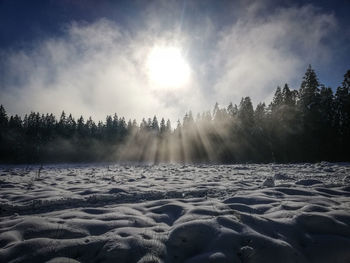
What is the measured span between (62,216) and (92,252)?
181 centimetres

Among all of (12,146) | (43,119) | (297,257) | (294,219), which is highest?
(43,119)

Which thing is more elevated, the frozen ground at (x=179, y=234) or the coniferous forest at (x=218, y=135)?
the coniferous forest at (x=218, y=135)

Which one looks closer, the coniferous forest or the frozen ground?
the frozen ground

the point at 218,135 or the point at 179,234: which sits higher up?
the point at 218,135

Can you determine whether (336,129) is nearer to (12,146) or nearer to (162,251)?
(162,251)

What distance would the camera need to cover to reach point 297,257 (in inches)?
94.3

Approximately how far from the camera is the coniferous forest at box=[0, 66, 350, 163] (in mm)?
29578

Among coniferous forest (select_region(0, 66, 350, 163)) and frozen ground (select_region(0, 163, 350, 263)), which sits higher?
coniferous forest (select_region(0, 66, 350, 163))

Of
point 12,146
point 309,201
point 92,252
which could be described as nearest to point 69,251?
point 92,252

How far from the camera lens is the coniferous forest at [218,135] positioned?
97.0 feet

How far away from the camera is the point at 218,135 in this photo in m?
42.2

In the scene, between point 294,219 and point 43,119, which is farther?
point 43,119

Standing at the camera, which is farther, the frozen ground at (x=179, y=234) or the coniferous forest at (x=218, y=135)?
the coniferous forest at (x=218, y=135)

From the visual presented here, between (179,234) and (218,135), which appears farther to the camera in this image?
(218,135)
